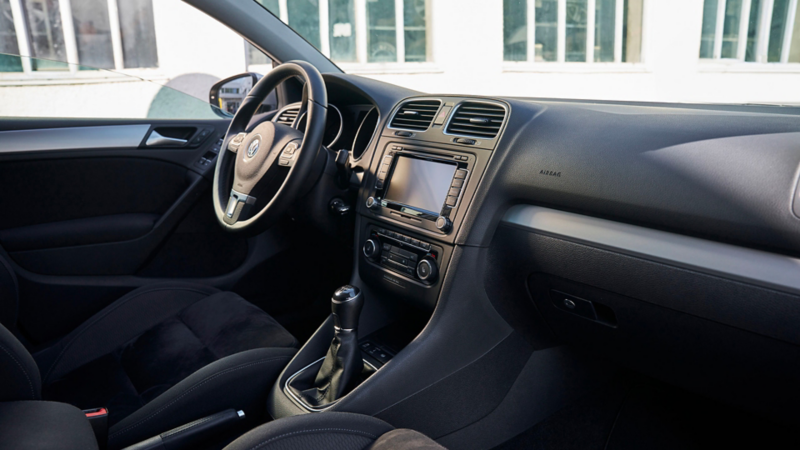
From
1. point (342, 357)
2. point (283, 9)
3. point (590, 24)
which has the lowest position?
point (342, 357)

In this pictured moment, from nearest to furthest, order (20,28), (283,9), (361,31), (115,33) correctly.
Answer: (20,28)
(115,33)
(283,9)
(361,31)

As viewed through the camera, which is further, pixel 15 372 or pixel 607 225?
pixel 607 225

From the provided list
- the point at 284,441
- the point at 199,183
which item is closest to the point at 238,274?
the point at 199,183

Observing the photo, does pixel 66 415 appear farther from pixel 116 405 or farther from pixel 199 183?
pixel 199 183

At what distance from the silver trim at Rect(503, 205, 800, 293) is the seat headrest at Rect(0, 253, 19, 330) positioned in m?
1.44

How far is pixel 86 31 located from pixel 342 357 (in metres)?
6.88

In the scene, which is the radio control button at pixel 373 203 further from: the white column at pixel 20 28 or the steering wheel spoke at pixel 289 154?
the white column at pixel 20 28

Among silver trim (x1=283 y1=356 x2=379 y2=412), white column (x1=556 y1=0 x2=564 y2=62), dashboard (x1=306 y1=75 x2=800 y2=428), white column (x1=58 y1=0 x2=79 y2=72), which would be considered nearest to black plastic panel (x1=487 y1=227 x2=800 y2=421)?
dashboard (x1=306 y1=75 x2=800 y2=428)

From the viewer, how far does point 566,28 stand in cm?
873

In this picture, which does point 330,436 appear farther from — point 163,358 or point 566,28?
point 566,28

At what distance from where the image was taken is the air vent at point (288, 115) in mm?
1934

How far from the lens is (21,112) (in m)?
2.03

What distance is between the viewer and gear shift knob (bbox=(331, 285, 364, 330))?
1410 millimetres

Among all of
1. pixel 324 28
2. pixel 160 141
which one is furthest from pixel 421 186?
pixel 324 28
